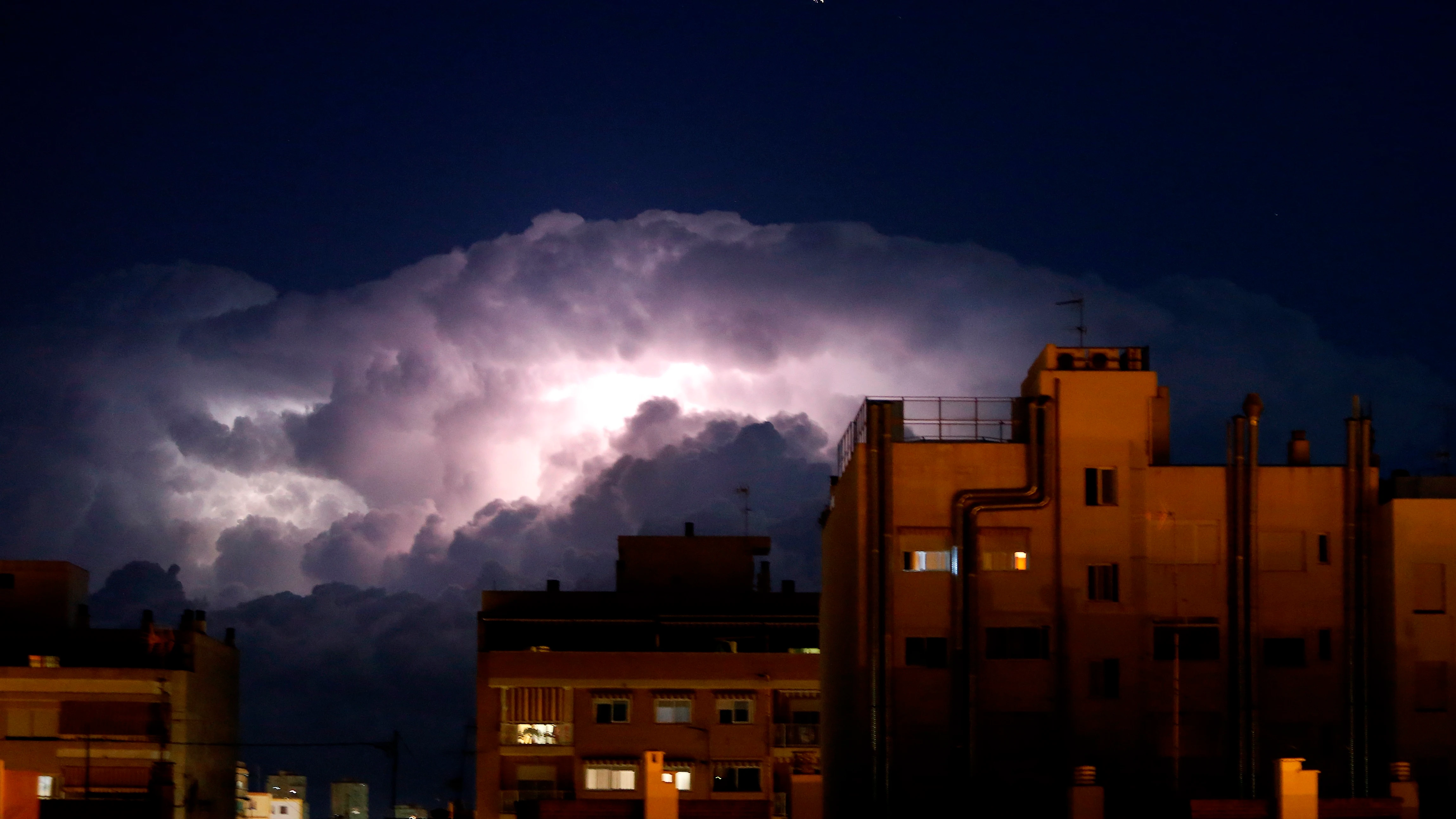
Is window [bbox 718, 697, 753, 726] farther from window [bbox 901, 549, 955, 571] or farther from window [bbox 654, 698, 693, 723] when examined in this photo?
window [bbox 901, 549, 955, 571]

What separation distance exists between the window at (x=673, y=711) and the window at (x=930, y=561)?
3077cm

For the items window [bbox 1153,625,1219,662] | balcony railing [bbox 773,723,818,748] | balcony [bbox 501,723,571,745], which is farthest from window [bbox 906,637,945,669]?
balcony [bbox 501,723,571,745]

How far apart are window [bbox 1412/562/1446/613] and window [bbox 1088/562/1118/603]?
771cm

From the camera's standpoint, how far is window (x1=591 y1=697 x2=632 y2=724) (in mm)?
74562

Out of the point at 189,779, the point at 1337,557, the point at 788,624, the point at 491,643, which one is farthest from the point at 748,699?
the point at 1337,557

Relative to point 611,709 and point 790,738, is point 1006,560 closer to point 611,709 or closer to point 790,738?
point 790,738

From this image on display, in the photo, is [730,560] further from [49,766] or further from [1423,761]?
[1423,761]

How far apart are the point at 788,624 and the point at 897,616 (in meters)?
34.3

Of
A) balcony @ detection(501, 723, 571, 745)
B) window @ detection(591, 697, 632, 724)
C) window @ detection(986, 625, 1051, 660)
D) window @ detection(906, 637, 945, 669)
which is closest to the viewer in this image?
window @ detection(906, 637, 945, 669)

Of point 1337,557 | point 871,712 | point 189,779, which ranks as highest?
point 1337,557

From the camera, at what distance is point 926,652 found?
45.9 m

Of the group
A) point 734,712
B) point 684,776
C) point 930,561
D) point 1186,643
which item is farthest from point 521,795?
point 1186,643

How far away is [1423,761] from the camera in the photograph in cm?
4503

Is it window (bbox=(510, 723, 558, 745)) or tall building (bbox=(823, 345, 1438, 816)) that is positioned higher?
tall building (bbox=(823, 345, 1438, 816))
